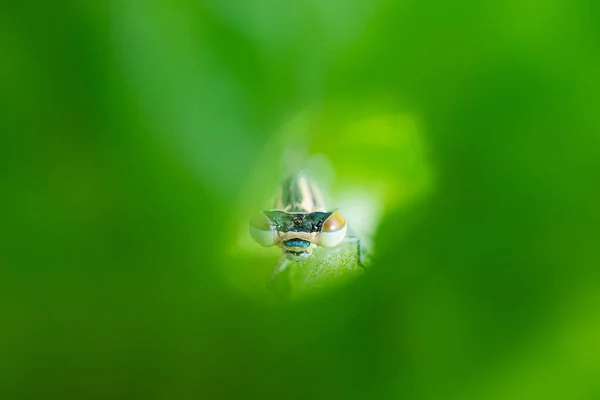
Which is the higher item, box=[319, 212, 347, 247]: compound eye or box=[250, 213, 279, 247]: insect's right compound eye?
box=[319, 212, 347, 247]: compound eye

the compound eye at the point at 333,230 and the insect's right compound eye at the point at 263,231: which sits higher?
the compound eye at the point at 333,230

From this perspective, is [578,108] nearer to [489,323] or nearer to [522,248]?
[522,248]

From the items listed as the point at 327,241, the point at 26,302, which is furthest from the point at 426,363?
the point at 26,302

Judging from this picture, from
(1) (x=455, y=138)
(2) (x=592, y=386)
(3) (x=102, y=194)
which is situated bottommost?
(2) (x=592, y=386)
